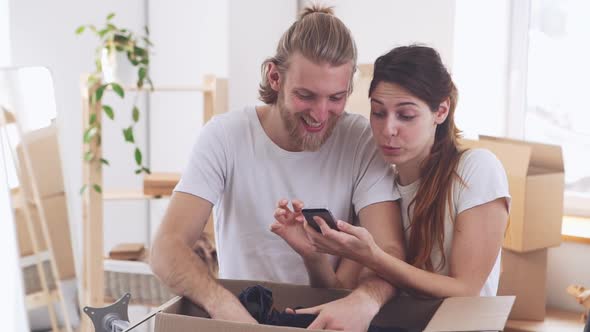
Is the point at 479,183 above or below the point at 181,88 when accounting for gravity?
below

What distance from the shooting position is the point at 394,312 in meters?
1.37

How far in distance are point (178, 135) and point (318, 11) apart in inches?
68.9

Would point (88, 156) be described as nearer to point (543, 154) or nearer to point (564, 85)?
point (543, 154)

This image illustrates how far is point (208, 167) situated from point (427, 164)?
46cm

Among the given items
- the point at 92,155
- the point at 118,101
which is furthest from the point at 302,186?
the point at 118,101

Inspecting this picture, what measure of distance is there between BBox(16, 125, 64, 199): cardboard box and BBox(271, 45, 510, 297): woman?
1.15 meters

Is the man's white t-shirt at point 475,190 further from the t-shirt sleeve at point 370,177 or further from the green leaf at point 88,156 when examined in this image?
the green leaf at point 88,156

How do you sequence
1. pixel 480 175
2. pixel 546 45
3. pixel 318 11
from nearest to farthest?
1. pixel 480 175
2. pixel 318 11
3. pixel 546 45

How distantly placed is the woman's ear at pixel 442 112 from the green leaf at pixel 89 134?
62.1 inches

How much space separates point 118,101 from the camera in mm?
3457

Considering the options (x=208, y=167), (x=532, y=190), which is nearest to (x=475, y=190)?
(x=208, y=167)

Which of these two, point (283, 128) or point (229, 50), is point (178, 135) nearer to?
point (229, 50)

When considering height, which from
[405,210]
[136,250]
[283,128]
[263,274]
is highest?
[283,128]

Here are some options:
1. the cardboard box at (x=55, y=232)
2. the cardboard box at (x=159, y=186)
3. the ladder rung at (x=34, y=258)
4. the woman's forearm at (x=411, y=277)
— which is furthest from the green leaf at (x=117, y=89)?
the woman's forearm at (x=411, y=277)
